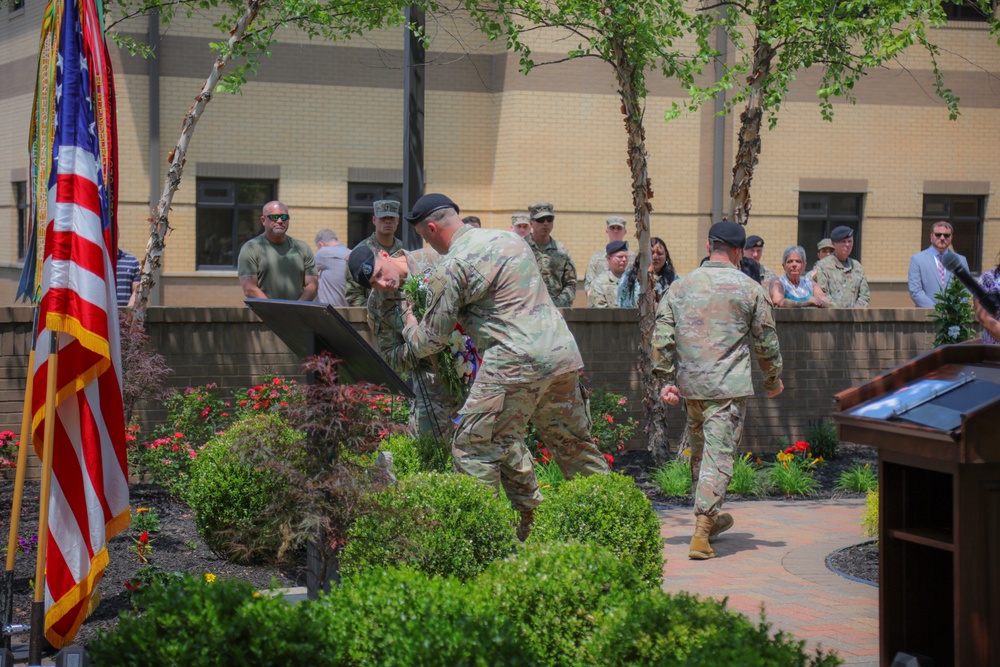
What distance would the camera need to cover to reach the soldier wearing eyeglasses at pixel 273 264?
1130 centimetres

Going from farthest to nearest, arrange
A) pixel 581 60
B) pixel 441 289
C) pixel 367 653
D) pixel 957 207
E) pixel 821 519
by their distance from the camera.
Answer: pixel 957 207, pixel 581 60, pixel 821 519, pixel 441 289, pixel 367 653

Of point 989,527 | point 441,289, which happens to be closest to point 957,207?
point 441,289

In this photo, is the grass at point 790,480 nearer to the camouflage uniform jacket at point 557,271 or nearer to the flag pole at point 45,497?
the camouflage uniform jacket at point 557,271

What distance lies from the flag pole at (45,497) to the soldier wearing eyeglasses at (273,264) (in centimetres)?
618

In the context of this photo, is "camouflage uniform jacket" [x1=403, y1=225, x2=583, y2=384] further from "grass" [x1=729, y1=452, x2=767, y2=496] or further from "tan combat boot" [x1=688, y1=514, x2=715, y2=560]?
"grass" [x1=729, y1=452, x2=767, y2=496]

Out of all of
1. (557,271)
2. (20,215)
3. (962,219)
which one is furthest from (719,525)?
(20,215)

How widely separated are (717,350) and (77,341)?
4253mm

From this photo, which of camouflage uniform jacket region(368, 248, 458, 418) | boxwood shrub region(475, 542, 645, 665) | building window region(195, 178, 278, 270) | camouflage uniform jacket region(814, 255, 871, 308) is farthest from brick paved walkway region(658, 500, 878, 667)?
building window region(195, 178, 278, 270)

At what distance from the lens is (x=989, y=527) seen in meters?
4.37

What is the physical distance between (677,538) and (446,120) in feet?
39.7

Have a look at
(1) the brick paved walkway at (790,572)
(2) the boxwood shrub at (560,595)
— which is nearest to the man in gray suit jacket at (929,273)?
(1) the brick paved walkway at (790,572)

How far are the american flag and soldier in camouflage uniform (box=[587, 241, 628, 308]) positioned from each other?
848 centimetres

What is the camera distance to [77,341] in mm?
5301

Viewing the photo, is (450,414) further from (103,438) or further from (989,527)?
(989,527)
